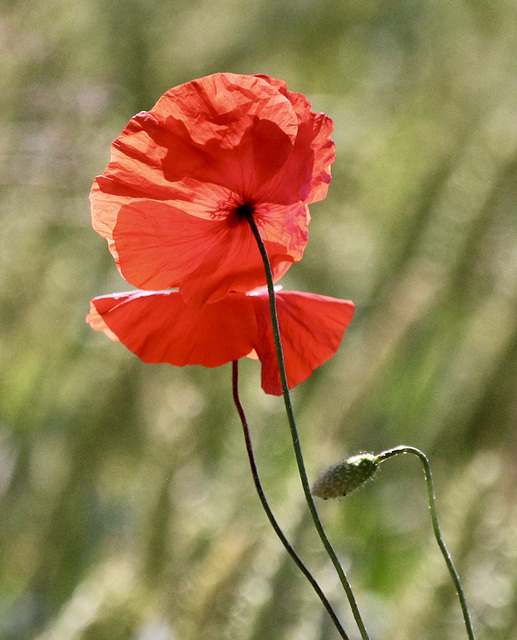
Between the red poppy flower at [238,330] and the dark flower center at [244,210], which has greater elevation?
the dark flower center at [244,210]

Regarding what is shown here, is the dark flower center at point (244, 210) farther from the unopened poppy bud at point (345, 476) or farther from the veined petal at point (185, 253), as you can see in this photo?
the unopened poppy bud at point (345, 476)

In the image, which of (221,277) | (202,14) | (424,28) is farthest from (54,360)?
(424,28)

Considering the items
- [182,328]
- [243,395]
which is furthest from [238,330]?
[243,395]

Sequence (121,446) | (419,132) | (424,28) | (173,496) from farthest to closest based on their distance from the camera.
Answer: (424,28) < (419,132) < (121,446) < (173,496)

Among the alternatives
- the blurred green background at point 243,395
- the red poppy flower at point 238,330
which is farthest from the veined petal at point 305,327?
the blurred green background at point 243,395

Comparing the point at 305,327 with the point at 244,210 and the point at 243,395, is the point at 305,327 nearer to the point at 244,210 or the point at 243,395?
the point at 244,210

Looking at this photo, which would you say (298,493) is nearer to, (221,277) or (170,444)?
(170,444)
